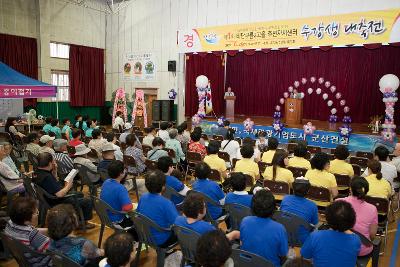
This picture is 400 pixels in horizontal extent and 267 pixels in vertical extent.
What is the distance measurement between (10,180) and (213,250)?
12.0ft

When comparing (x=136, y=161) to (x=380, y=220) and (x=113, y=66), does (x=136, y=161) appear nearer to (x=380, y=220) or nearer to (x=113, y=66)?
(x=380, y=220)

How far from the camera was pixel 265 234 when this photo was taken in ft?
8.34

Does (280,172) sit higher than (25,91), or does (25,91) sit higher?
(25,91)

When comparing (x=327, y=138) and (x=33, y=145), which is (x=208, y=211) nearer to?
(x=33, y=145)

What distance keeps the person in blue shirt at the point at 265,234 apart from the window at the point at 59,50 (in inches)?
577

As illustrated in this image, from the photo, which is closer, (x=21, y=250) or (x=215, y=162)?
(x=21, y=250)

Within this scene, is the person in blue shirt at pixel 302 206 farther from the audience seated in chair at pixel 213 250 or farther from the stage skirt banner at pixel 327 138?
the stage skirt banner at pixel 327 138

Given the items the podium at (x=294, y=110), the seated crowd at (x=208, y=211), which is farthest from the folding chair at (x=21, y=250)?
the podium at (x=294, y=110)

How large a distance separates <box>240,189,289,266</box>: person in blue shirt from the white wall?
9.85m

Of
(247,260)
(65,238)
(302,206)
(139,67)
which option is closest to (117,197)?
(65,238)

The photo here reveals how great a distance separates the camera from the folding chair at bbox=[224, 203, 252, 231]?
3299 mm

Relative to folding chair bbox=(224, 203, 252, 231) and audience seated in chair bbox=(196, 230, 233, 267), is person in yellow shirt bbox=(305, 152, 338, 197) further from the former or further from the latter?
audience seated in chair bbox=(196, 230, 233, 267)

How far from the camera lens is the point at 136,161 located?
5977 millimetres

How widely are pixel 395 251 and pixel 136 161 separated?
404 centimetres
